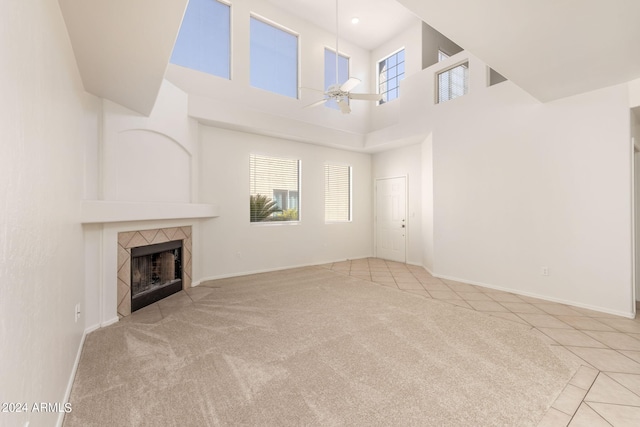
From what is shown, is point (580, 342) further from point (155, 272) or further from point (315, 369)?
point (155, 272)

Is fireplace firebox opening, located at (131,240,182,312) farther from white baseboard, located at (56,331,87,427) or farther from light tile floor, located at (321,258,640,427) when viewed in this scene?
light tile floor, located at (321,258,640,427)

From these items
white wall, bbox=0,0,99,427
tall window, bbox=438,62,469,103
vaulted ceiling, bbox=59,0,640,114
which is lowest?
white wall, bbox=0,0,99,427

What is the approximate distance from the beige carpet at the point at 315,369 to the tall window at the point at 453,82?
3957mm

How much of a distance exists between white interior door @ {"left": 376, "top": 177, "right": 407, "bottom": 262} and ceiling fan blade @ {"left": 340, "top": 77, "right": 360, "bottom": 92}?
3.14 meters

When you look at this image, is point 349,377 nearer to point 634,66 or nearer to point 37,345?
point 37,345

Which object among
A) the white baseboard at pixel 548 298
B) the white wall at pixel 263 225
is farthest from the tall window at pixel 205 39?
the white baseboard at pixel 548 298

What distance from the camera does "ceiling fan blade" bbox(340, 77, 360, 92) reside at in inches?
156

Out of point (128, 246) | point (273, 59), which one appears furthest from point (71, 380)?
point (273, 59)

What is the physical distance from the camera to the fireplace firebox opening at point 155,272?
11.9ft

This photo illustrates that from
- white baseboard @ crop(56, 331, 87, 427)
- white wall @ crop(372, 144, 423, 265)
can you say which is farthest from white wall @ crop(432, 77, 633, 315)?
white baseboard @ crop(56, 331, 87, 427)

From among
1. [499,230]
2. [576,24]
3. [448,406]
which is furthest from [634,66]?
[448,406]

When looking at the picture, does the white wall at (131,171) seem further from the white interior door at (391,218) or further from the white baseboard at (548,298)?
the white baseboard at (548,298)

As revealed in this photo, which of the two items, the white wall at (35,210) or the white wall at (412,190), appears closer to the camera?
the white wall at (35,210)

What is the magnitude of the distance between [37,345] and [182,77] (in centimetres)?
450
